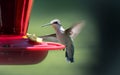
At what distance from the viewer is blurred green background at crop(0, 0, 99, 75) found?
825 cm

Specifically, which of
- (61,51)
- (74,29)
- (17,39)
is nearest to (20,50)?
(17,39)

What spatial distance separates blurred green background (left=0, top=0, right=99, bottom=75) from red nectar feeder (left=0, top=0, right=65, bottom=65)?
390 centimetres

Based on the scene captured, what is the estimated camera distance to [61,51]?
8.62 meters

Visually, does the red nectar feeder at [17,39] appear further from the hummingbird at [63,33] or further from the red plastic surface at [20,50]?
the hummingbird at [63,33]

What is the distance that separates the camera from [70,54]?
6098mm

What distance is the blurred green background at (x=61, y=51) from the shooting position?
8.25 metres

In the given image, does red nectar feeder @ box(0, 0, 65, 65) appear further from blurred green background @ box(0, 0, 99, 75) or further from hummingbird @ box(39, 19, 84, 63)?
blurred green background @ box(0, 0, 99, 75)

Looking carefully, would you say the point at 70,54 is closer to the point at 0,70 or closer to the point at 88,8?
the point at 0,70

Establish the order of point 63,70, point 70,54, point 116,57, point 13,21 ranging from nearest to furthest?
1. point 13,21
2. point 70,54
3. point 63,70
4. point 116,57

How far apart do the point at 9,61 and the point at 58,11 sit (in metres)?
5.18

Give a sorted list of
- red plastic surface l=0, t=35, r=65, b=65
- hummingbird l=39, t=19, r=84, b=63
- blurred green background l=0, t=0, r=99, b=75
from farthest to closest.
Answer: blurred green background l=0, t=0, r=99, b=75
hummingbird l=39, t=19, r=84, b=63
red plastic surface l=0, t=35, r=65, b=65

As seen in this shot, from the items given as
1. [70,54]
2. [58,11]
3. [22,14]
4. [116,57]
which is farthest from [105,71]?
[22,14]

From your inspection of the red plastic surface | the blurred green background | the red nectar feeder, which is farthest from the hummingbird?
the blurred green background

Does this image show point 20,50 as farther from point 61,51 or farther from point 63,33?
point 61,51
